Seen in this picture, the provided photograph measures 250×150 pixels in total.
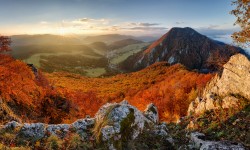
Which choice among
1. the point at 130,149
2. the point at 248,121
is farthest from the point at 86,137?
the point at 248,121

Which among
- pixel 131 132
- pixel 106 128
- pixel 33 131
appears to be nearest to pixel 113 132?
pixel 106 128

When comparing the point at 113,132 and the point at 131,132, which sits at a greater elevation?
the point at 113,132

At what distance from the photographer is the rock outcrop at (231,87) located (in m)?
20.0

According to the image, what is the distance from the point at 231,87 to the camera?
72.0 feet

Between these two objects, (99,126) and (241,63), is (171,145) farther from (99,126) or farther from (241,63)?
(241,63)

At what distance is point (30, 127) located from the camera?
16312 mm

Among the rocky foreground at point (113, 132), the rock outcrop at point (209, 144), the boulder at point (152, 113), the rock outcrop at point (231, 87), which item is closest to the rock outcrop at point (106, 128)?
the rocky foreground at point (113, 132)

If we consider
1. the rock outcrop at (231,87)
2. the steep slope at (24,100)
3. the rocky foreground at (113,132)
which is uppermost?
the rock outcrop at (231,87)

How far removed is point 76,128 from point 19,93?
79.1ft

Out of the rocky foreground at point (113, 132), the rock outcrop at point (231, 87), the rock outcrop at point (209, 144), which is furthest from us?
the rock outcrop at point (231, 87)

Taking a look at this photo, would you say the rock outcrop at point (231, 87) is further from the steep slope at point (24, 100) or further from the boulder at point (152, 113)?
the steep slope at point (24, 100)

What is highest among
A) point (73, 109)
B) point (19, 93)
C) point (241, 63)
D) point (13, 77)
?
point (241, 63)

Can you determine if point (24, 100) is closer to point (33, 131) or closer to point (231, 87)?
point (33, 131)

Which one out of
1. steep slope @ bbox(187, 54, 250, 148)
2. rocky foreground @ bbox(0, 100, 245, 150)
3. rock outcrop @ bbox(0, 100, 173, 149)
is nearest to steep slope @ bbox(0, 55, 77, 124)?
rock outcrop @ bbox(0, 100, 173, 149)
